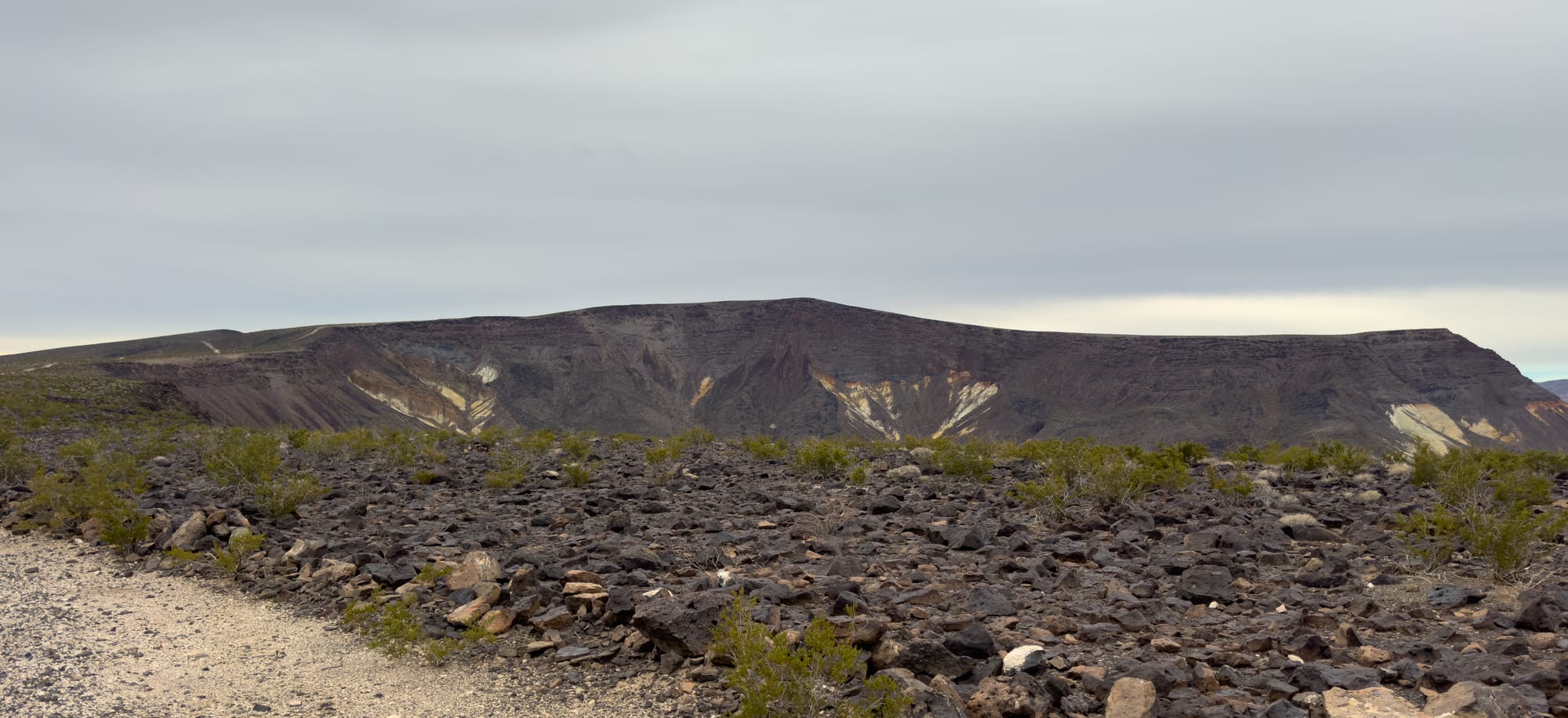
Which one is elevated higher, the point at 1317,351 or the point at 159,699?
the point at 1317,351

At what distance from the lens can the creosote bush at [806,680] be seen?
5.87 metres

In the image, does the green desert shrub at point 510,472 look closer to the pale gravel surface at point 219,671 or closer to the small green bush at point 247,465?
the small green bush at point 247,465

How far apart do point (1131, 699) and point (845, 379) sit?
117 meters

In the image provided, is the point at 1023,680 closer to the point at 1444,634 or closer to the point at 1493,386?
the point at 1444,634

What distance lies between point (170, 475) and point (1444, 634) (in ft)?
72.8

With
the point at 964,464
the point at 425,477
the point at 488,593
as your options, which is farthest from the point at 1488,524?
the point at 425,477

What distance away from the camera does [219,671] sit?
7598 millimetres

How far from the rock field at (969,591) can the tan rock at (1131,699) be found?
0.02 meters

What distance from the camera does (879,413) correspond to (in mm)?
116812

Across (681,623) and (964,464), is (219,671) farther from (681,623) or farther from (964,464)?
(964,464)

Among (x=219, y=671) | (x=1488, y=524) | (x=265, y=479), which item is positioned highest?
(x=1488, y=524)

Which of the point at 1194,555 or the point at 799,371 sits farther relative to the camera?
the point at 799,371

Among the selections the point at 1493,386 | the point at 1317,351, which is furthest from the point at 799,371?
the point at 1493,386

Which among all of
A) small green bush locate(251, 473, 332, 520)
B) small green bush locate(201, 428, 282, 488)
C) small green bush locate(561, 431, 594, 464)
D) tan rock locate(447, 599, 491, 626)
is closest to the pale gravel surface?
tan rock locate(447, 599, 491, 626)
